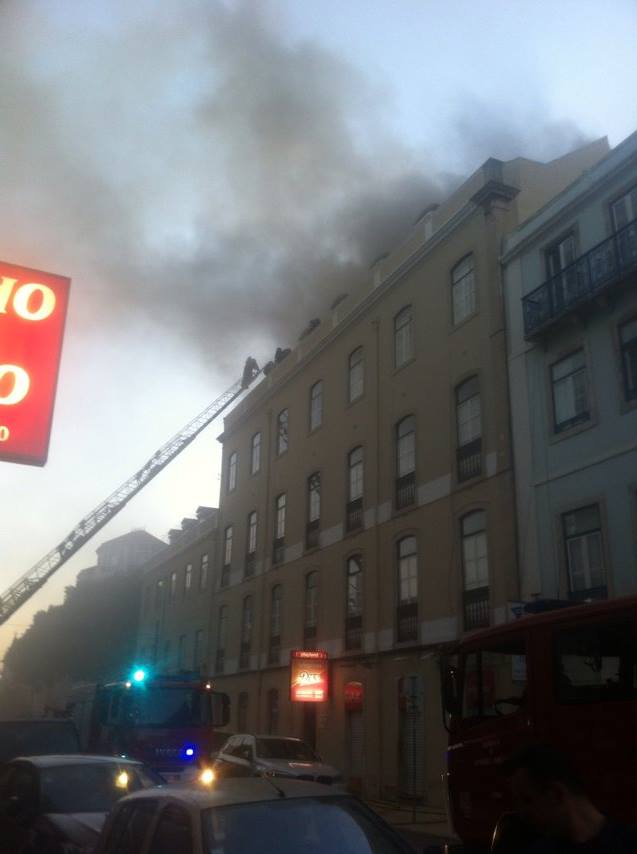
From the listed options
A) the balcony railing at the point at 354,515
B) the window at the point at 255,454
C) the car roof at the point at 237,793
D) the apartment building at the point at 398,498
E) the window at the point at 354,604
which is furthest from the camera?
the window at the point at 255,454

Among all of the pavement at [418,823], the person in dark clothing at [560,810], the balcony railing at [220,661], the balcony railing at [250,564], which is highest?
the balcony railing at [250,564]

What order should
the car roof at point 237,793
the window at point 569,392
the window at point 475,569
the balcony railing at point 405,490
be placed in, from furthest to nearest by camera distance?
the balcony railing at point 405,490, the window at point 475,569, the window at point 569,392, the car roof at point 237,793

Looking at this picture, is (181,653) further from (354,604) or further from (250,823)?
(250,823)

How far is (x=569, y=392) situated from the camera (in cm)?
1908

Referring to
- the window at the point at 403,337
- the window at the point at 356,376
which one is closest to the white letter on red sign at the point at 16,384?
Result: the window at the point at 403,337

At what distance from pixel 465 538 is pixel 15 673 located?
66.6 meters

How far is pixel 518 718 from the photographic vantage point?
8.23 metres

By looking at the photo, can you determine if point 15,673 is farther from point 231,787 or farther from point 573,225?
point 231,787

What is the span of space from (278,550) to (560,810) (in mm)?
30552

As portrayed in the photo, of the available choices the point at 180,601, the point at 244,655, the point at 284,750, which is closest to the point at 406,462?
the point at 284,750

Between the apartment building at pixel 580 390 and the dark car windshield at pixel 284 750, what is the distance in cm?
622

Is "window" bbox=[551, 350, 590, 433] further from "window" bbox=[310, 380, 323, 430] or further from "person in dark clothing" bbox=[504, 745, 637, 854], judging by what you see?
"person in dark clothing" bbox=[504, 745, 637, 854]

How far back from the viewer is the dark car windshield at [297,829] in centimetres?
484

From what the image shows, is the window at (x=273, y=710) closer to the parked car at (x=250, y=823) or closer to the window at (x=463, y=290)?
the window at (x=463, y=290)
